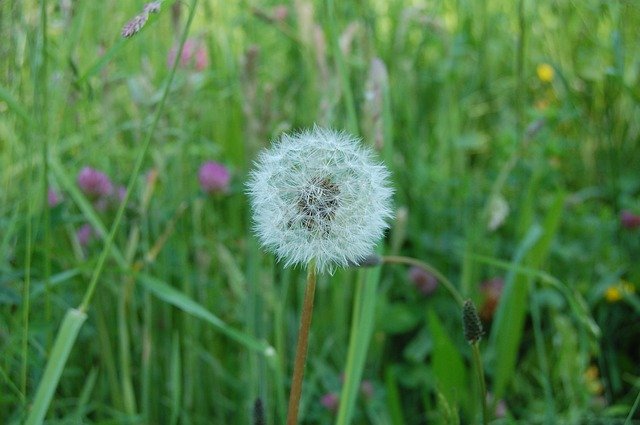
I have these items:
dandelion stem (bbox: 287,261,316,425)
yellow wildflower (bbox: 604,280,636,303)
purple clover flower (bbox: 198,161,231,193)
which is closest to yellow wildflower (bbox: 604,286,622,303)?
yellow wildflower (bbox: 604,280,636,303)

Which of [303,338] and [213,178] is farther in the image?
[213,178]

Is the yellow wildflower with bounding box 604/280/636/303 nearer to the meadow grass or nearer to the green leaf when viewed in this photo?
the meadow grass

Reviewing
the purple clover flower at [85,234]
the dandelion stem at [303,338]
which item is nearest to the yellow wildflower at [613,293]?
the purple clover flower at [85,234]

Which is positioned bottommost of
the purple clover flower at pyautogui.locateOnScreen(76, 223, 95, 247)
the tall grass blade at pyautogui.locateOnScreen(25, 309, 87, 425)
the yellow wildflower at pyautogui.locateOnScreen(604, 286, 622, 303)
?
the yellow wildflower at pyautogui.locateOnScreen(604, 286, 622, 303)

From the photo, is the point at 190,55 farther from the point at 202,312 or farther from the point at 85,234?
the point at 202,312

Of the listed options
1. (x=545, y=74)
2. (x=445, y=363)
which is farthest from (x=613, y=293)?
(x=545, y=74)

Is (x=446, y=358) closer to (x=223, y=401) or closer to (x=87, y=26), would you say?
(x=223, y=401)

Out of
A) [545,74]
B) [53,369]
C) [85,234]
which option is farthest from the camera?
[545,74]
